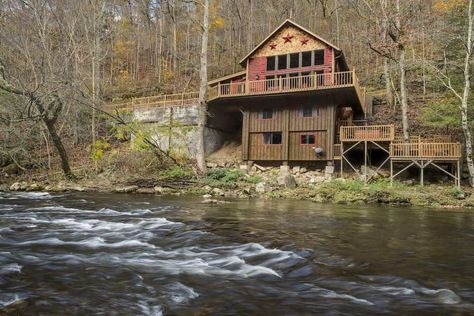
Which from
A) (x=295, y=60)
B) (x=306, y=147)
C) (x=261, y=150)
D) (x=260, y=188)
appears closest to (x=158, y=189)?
(x=260, y=188)

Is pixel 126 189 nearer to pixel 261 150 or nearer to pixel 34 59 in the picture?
pixel 261 150

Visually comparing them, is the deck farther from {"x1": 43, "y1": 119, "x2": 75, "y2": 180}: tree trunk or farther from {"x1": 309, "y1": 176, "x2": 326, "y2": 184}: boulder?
{"x1": 43, "y1": 119, "x2": 75, "y2": 180}: tree trunk

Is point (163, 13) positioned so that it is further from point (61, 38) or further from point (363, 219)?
point (363, 219)

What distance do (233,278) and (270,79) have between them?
21116 mm

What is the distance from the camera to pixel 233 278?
222 inches

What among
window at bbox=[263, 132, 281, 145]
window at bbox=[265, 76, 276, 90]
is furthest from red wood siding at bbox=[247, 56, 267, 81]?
window at bbox=[263, 132, 281, 145]

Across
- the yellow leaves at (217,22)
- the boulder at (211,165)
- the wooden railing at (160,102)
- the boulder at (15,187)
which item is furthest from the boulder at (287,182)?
the yellow leaves at (217,22)

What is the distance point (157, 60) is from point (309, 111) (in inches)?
1134

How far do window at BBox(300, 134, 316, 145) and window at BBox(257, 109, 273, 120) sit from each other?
256 cm

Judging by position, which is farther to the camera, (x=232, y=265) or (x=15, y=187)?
(x=15, y=187)

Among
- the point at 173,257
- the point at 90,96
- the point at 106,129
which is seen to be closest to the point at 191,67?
the point at 106,129

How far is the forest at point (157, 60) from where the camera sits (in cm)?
2211

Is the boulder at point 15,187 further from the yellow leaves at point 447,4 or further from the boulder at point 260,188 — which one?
the yellow leaves at point 447,4

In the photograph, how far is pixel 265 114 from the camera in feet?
88.3
